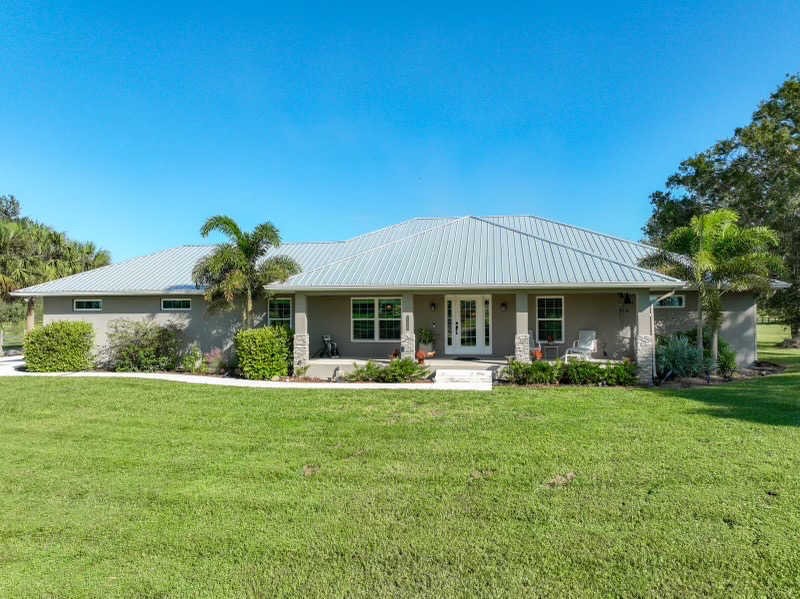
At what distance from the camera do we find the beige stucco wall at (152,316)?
16500mm

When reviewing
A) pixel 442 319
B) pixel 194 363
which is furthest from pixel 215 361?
pixel 442 319

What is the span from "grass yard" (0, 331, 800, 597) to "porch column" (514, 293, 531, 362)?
4.22 meters

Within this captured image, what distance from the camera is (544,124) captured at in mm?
18750

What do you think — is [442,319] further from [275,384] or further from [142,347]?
[142,347]

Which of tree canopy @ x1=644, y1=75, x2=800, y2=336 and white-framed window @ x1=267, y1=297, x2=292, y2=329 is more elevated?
tree canopy @ x1=644, y1=75, x2=800, y2=336

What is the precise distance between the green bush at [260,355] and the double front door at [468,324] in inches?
225

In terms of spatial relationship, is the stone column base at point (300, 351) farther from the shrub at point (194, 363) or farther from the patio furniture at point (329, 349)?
the shrub at point (194, 363)

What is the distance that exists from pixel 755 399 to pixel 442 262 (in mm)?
8804

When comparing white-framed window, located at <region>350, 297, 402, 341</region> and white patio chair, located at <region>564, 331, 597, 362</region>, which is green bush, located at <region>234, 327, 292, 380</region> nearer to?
white-framed window, located at <region>350, 297, 402, 341</region>

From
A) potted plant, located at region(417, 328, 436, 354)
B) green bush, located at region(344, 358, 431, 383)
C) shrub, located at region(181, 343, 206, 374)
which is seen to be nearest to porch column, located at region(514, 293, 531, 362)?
green bush, located at region(344, 358, 431, 383)

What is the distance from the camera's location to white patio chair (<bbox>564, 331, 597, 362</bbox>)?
44.1 ft

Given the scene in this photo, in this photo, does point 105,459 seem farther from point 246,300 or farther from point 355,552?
point 246,300

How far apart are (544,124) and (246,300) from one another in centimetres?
1424

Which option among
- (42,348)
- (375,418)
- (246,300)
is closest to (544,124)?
(246,300)
